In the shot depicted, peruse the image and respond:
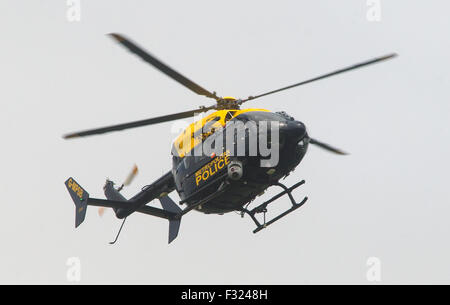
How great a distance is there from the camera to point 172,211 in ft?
79.3

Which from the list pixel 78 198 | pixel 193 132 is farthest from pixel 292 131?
pixel 78 198

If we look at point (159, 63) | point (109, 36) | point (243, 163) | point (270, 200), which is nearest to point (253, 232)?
point (270, 200)

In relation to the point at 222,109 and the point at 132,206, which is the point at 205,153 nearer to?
the point at 222,109

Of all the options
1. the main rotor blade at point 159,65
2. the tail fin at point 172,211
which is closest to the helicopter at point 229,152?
the main rotor blade at point 159,65

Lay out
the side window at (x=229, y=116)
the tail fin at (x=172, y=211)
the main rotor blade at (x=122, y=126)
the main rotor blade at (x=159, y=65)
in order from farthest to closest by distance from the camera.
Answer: the tail fin at (x=172, y=211), the side window at (x=229, y=116), the main rotor blade at (x=122, y=126), the main rotor blade at (x=159, y=65)

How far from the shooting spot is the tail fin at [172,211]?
76.9 ft

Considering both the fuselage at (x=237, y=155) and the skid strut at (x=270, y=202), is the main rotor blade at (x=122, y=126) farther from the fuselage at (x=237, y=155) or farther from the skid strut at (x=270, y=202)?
the skid strut at (x=270, y=202)

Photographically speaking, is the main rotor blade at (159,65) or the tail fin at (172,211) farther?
the tail fin at (172,211)

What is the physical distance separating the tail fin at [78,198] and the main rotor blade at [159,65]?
18.1 feet

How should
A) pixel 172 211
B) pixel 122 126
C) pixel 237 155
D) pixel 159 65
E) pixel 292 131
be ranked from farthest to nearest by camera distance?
pixel 172 211, pixel 122 126, pixel 237 155, pixel 292 131, pixel 159 65

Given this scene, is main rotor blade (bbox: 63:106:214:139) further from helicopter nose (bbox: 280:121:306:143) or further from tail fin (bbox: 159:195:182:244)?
tail fin (bbox: 159:195:182:244)

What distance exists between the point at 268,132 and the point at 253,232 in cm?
323

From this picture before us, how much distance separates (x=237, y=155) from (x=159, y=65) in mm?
3290

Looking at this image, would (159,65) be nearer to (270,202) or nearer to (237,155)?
(237,155)
